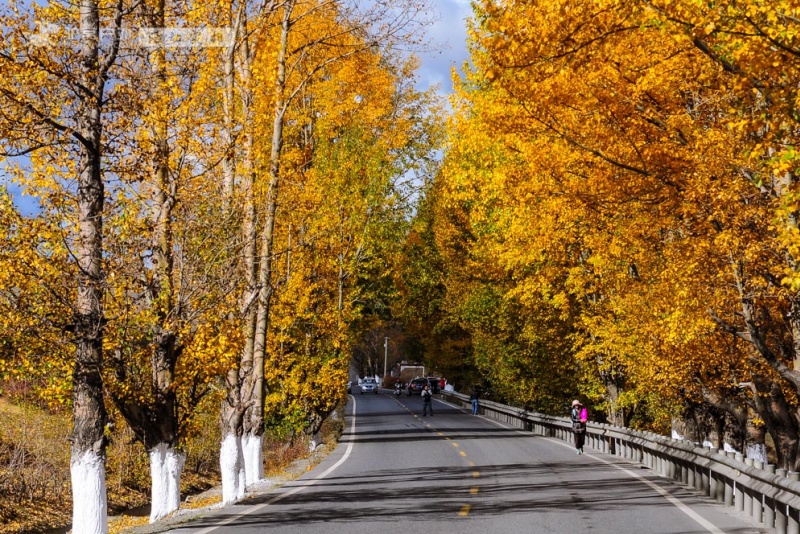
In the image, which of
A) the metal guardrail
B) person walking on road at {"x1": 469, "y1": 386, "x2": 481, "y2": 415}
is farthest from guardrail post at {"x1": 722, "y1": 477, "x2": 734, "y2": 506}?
person walking on road at {"x1": 469, "y1": 386, "x2": 481, "y2": 415}

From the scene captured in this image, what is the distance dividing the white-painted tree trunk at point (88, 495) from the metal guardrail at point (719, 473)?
850 centimetres

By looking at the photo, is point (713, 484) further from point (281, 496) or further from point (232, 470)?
point (232, 470)

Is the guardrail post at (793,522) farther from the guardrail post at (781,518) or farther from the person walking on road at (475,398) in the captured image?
the person walking on road at (475,398)

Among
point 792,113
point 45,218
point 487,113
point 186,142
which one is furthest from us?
point 487,113

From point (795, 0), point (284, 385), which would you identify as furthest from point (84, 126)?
point (284, 385)

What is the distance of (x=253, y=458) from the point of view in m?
22.9

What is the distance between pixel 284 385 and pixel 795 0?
2622cm

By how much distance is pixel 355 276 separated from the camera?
128ft

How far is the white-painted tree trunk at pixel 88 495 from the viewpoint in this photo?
12797mm

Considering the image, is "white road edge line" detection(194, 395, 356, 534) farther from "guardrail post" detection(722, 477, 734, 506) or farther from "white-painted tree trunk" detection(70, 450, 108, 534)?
"guardrail post" detection(722, 477, 734, 506)

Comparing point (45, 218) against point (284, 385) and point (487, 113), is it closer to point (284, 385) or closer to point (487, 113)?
point (487, 113)

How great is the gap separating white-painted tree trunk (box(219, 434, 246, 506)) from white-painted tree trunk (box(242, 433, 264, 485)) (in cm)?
311

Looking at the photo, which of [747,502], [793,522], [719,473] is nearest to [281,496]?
[719,473]

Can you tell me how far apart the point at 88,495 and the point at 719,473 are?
10.1 metres
